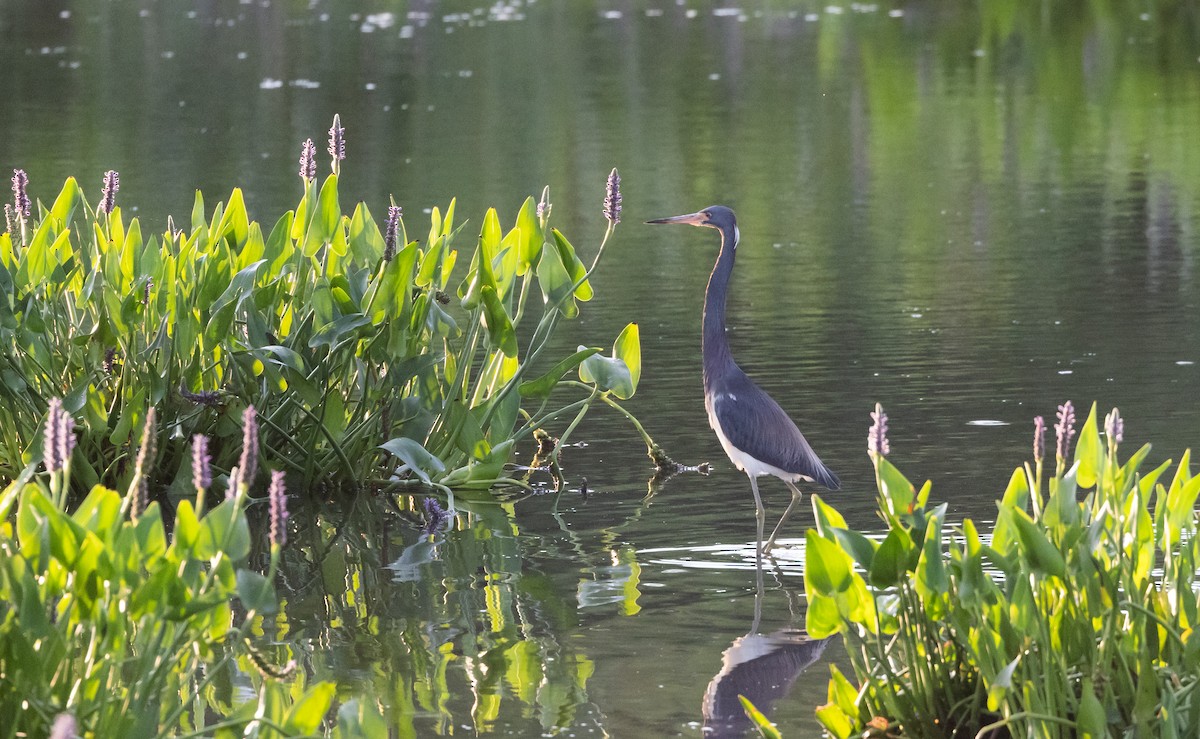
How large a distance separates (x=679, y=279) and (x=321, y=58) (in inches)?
967

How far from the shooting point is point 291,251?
7.30 meters

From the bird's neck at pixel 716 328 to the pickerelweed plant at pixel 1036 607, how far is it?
306cm

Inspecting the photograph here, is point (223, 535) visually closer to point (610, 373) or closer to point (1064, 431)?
point (1064, 431)

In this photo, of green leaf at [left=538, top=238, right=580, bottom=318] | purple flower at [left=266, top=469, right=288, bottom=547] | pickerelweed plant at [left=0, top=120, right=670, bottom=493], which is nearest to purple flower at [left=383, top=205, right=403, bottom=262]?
pickerelweed plant at [left=0, top=120, right=670, bottom=493]

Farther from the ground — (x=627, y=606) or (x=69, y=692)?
(x=69, y=692)

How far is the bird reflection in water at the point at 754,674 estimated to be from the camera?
5.00 m

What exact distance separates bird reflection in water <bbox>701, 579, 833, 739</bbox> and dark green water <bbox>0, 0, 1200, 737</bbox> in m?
0.03

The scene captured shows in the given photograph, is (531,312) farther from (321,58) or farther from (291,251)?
(321,58)

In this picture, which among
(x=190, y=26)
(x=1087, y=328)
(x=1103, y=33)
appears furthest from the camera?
(x=190, y=26)

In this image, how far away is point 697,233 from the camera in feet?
53.1

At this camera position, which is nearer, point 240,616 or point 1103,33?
point 240,616

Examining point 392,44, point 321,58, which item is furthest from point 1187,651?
point 392,44

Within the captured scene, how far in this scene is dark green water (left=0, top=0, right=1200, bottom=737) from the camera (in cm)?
593

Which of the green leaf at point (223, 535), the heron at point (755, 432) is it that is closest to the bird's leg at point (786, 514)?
the heron at point (755, 432)
